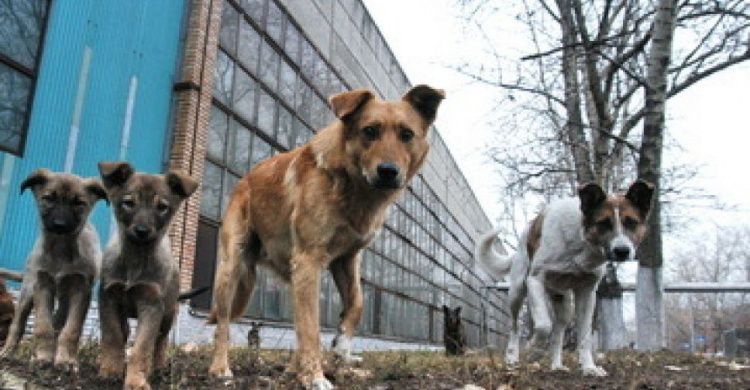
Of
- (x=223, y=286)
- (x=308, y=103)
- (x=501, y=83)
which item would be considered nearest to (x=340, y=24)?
(x=308, y=103)

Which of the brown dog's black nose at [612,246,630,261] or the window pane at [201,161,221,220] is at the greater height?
the window pane at [201,161,221,220]

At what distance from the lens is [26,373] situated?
377cm

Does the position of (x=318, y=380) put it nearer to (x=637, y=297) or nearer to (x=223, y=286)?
(x=223, y=286)

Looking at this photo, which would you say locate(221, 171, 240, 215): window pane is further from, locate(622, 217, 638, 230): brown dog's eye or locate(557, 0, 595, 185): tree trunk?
locate(622, 217, 638, 230): brown dog's eye

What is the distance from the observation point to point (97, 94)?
1234cm

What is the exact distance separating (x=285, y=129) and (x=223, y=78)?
4011 millimetres

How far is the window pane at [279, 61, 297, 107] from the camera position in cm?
1989

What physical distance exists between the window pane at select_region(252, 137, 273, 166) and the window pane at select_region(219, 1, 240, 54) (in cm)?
272

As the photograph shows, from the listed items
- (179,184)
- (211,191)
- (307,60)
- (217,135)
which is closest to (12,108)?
(211,191)

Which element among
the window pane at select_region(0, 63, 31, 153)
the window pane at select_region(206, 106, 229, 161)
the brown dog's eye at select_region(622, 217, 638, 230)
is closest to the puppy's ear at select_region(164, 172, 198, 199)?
the brown dog's eye at select_region(622, 217, 638, 230)

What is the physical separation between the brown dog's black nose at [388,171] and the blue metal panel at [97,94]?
884 centimetres

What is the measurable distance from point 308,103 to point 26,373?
62.2 ft

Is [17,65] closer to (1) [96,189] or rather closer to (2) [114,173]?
(1) [96,189]

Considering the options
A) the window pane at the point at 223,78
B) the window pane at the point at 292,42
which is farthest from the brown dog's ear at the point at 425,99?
the window pane at the point at 292,42
